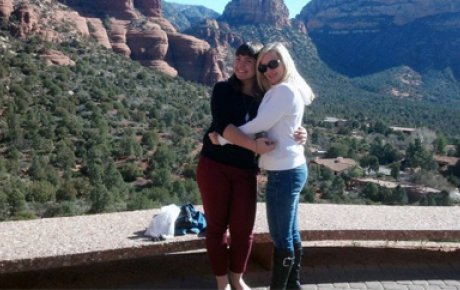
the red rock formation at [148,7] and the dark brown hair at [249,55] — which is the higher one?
the dark brown hair at [249,55]

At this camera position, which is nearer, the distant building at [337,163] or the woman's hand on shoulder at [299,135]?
the woman's hand on shoulder at [299,135]

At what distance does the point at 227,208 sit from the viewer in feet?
9.57

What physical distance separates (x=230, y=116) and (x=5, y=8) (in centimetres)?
4282

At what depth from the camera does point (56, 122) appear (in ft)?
91.8

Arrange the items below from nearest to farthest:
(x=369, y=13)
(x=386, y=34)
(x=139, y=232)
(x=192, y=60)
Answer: (x=139, y=232) < (x=192, y=60) < (x=386, y=34) < (x=369, y=13)

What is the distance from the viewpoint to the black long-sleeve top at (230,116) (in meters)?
2.77

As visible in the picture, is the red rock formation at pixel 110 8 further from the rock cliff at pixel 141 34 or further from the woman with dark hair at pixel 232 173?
the woman with dark hair at pixel 232 173

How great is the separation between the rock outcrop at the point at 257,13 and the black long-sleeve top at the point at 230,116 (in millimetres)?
97691

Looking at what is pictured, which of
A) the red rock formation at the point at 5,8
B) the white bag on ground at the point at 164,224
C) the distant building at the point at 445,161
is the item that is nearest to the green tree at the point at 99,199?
the white bag on ground at the point at 164,224

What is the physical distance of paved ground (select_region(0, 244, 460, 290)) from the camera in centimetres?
354

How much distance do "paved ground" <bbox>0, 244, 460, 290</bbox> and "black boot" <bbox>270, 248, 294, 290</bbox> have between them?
60cm

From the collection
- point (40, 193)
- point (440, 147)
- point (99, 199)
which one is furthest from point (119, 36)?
point (99, 199)

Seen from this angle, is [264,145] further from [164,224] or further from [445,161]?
[445,161]

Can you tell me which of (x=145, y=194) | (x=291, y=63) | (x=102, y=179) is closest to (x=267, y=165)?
(x=291, y=63)
